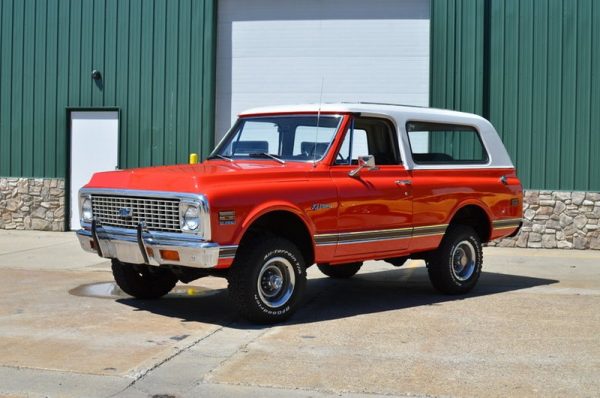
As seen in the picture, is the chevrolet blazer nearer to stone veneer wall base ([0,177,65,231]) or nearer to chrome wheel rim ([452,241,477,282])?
chrome wheel rim ([452,241,477,282])

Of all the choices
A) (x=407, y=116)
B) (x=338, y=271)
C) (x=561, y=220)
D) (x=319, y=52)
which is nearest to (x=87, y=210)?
(x=407, y=116)

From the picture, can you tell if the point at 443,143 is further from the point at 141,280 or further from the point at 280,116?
the point at 141,280

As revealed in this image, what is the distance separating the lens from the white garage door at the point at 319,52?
592 inches

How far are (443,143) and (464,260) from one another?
215 centimetres

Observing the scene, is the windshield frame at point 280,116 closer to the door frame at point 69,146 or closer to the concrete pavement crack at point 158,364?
the concrete pavement crack at point 158,364

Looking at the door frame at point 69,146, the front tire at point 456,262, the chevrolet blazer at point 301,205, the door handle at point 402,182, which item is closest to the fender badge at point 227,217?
the chevrolet blazer at point 301,205

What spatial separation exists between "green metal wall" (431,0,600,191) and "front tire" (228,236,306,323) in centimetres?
811

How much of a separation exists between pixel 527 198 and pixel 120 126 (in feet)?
26.1

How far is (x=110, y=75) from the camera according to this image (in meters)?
15.9

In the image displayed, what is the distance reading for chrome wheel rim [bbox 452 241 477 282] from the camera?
9076 mm

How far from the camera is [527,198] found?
46.7ft

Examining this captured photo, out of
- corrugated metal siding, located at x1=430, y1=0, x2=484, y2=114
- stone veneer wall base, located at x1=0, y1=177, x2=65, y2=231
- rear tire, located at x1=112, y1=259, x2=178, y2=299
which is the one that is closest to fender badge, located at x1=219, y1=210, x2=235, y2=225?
rear tire, located at x1=112, y1=259, x2=178, y2=299

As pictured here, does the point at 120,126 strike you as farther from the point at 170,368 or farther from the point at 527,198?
the point at 170,368

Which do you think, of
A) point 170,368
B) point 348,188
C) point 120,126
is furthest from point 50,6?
point 170,368
